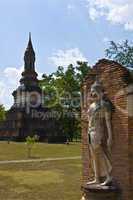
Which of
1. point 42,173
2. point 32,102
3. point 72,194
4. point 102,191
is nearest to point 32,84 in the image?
point 32,102

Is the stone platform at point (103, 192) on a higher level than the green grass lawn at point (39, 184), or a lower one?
higher

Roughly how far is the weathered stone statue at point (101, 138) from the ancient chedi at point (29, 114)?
169 ft

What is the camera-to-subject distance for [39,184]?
49.2 feet

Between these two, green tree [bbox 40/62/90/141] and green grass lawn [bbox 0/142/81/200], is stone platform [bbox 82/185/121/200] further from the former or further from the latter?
green tree [bbox 40/62/90/141]

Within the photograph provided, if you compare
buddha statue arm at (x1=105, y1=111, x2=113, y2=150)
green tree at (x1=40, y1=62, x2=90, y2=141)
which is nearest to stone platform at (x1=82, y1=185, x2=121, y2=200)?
buddha statue arm at (x1=105, y1=111, x2=113, y2=150)

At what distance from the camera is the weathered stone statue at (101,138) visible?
8703 mm

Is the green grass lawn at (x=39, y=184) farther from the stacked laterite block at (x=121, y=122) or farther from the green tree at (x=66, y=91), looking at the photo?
the green tree at (x=66, y=91)

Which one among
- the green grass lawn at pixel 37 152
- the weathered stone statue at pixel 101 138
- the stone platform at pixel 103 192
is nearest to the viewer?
the stone platform at pixel 103 192

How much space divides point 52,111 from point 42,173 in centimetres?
4319

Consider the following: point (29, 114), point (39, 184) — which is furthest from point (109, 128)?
point (29, 114)

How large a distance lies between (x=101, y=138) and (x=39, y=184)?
22.8 feet

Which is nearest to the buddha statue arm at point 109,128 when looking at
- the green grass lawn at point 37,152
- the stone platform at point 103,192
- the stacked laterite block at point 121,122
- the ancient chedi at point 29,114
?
the stacked laterite block at point 121,122

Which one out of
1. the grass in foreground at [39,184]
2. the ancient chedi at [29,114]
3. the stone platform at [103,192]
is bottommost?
the grass in foreground at [39,184]

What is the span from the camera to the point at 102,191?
8.45 m
